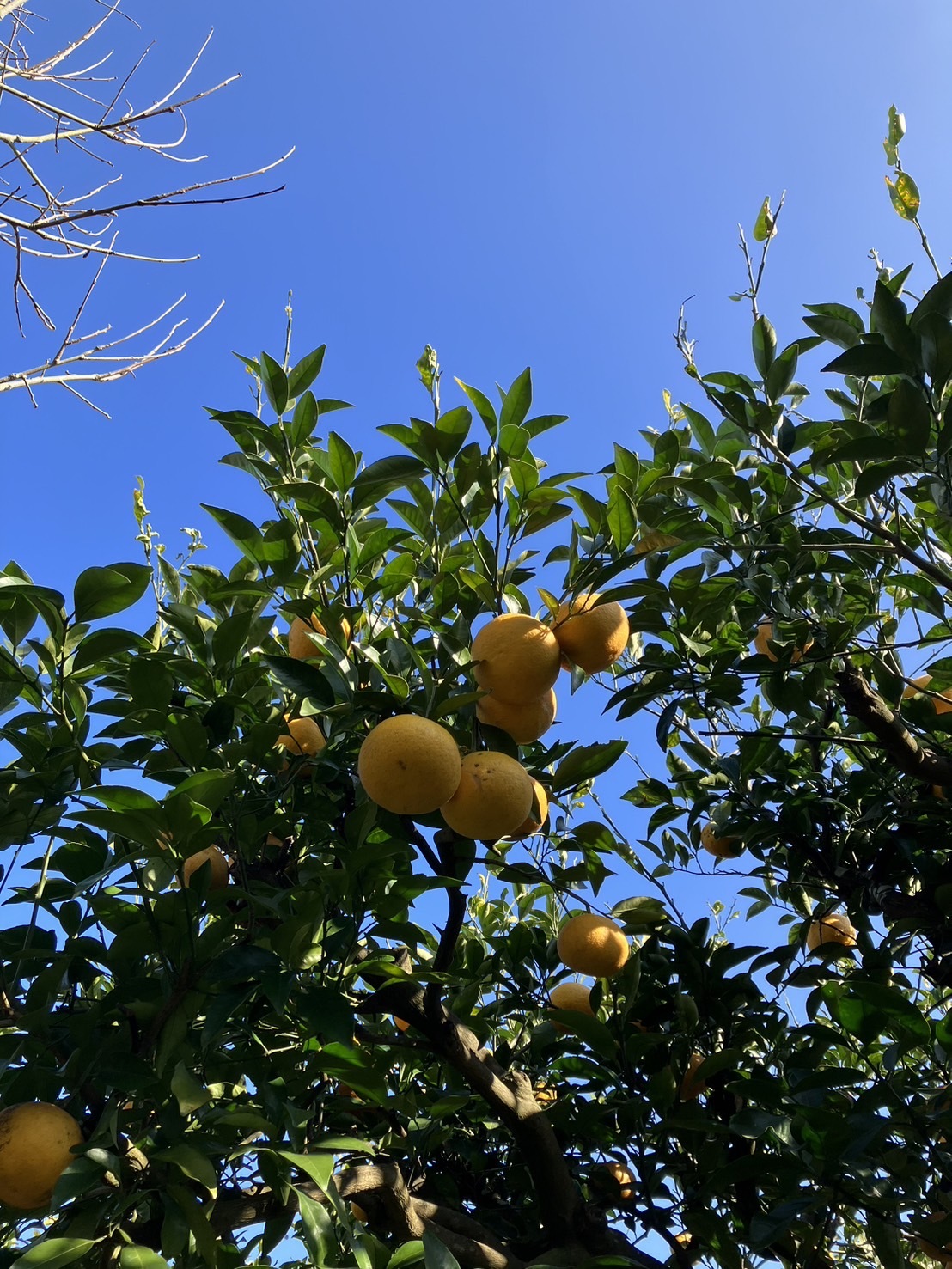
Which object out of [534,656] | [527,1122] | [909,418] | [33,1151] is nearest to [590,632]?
[534,656]

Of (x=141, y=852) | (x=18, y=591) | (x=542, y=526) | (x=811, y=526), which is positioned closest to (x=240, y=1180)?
(x=141, y=852)

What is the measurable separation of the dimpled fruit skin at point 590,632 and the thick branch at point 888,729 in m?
0.54

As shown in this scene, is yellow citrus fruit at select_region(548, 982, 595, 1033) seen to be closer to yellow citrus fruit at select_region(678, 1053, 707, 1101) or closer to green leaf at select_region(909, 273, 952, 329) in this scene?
yellow citrus fruit at select_region(678, 1053, 707, 1101)

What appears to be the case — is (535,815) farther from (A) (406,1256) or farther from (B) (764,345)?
(B) (764,345)

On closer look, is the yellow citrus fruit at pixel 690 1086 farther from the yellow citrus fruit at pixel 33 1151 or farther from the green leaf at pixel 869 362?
the green leaf at pixel 869 362

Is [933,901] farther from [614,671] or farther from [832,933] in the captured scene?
[614,671]

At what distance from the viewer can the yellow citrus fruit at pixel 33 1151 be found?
50.9 inches

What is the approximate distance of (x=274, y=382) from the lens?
5.87 feet

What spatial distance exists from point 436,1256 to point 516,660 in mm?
834

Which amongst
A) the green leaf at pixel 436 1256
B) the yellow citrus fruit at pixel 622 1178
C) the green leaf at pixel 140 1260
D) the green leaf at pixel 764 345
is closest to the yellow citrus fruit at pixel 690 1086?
the yellow citrus fruit at pixel 622 1178

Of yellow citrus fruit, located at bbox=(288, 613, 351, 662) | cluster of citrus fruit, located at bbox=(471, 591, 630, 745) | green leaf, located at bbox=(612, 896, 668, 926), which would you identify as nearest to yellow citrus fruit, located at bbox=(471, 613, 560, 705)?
cluster of citrus fruit, located at bbox=(471, 591, 630, 745)

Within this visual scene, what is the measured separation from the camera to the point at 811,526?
2281 mm

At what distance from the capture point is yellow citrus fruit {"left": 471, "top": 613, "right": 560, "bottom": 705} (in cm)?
157

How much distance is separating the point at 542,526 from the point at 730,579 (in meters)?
0.45
